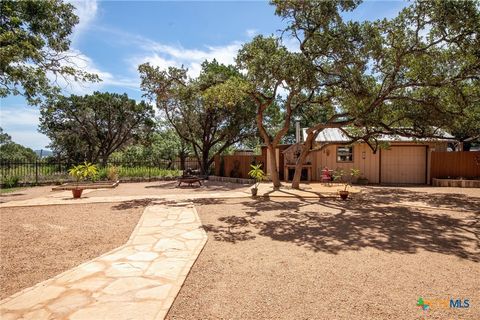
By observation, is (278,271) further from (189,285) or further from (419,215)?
(419,215)

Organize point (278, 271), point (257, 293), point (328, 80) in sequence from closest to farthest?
point (257, 293) → point (278, 271) → point (328, 80)

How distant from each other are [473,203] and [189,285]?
11.4 m

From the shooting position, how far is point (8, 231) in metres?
6.73

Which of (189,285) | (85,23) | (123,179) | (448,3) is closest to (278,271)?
(189,285)

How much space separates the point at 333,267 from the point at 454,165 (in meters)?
17.8

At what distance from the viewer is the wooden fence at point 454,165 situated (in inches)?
698

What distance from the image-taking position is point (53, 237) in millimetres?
6234

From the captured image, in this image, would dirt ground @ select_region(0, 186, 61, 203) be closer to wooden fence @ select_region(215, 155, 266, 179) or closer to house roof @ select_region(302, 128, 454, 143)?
wooden fence @ select_region(215, 155, 266, 179)

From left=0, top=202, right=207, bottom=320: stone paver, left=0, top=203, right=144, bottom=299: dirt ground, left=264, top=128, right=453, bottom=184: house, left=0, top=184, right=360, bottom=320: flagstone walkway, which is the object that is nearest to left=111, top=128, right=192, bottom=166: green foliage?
left=264, top=128, right=453, bottom=184: house

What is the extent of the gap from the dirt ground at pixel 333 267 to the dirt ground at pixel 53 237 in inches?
82.8

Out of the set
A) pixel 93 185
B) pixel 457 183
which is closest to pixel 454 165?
pixel 457 183

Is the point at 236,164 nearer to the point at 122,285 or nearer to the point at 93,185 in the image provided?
the point at 93,185

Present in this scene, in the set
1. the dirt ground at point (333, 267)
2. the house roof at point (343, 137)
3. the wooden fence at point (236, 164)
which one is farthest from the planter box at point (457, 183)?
the wooden fence at point (236, 164)

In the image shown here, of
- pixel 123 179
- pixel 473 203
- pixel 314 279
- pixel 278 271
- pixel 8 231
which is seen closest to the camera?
pixel 314 279
